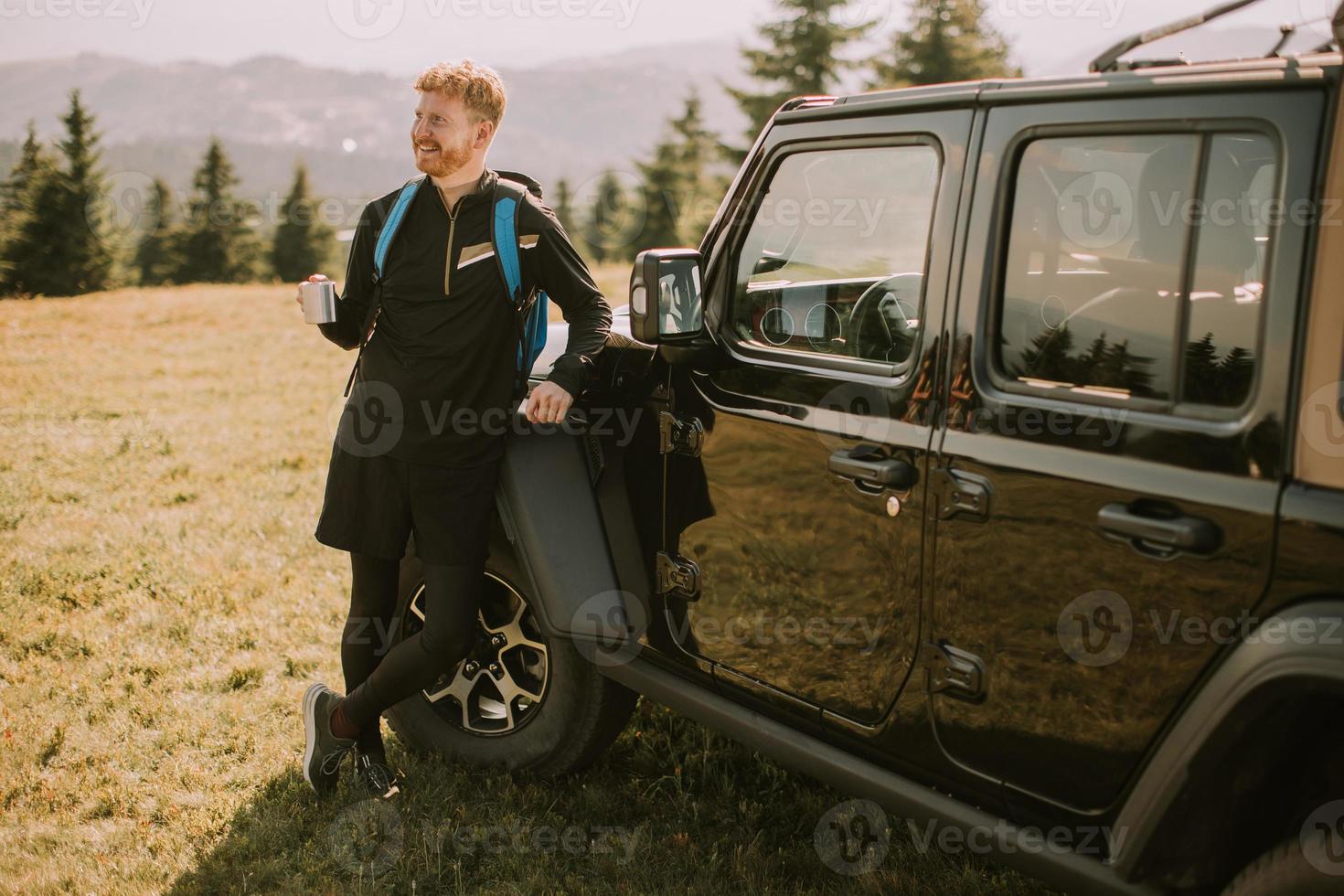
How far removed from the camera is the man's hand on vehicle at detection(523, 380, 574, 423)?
9.46ft

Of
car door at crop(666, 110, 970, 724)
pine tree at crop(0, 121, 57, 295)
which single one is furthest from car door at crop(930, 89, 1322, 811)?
pine tree at crop(0, 121, 57, 295)

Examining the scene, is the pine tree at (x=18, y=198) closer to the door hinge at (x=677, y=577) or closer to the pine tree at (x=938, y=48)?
the pine tree at (x=938, y=48)

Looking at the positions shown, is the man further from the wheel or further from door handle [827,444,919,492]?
door handle [827,444,919,492]

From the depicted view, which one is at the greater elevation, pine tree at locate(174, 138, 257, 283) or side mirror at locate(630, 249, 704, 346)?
pine tree at locate(174, 138, 257, 283)

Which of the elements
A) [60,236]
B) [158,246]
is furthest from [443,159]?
[158,246]

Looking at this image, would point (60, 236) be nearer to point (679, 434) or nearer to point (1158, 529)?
point (679, 434)

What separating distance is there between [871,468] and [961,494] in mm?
231

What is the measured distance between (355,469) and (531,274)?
80 cm

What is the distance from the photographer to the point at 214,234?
52.2 metres

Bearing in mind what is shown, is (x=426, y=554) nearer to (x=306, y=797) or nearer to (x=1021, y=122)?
(x=306, y=797)

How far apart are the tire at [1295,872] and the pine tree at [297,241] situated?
190 feet

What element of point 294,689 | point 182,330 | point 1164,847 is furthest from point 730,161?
point 1164,847

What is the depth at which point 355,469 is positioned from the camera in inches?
122

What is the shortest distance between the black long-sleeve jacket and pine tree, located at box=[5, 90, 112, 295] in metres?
39.8
